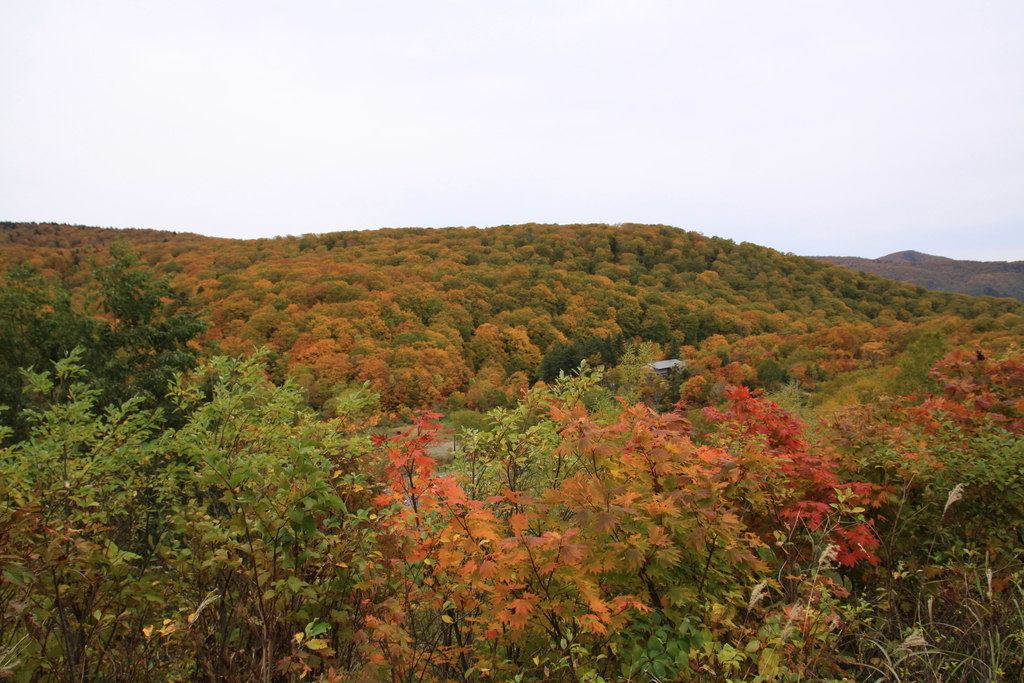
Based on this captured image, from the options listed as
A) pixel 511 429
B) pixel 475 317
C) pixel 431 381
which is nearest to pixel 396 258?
pixel 475 317

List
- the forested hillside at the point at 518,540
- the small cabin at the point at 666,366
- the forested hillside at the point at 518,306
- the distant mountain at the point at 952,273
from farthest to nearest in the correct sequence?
the distant mountain at the point at 952,273 < the small cabin at the point at 666,366 < the forested hillside at the point at 518,306 < the forested hillside at the point at 518,540

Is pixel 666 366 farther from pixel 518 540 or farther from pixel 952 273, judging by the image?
pixel 952 273

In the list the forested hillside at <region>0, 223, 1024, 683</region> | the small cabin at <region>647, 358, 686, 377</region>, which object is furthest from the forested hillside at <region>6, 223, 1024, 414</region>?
the forested hillside at <region>0, 223, 1024, 683</region>

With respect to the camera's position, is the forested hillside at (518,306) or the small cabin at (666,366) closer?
the forested hillside at (518,306)

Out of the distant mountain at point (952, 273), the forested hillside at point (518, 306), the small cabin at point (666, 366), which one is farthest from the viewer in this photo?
the distant mountain at point (952, 273)

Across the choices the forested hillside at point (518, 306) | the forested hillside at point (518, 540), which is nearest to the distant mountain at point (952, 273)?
the forested hillside at point (518, 306)

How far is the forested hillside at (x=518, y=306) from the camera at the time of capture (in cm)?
2980

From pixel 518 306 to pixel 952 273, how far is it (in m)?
114

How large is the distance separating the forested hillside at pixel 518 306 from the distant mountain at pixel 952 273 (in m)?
39.5

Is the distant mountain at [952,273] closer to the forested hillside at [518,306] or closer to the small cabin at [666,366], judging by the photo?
the forested hillside at [518,306]

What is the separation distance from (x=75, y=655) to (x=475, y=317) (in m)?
44.8

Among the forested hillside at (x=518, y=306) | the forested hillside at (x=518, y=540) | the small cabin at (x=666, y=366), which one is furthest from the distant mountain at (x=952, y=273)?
the forested hillside at (x=518, y=540)

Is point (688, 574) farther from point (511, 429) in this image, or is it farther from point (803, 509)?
point (511, 429)

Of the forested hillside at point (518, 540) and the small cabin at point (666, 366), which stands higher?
the forested hillside at point (518, 540)
